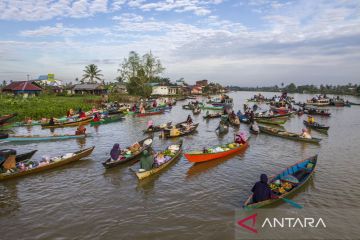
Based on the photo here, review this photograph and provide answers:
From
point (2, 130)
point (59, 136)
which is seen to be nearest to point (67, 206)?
point (59, 136)

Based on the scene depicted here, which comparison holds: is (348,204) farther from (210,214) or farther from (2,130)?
(2,130)

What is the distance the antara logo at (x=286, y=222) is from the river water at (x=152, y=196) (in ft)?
2.06

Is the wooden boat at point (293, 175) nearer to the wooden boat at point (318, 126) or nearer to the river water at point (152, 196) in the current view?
the river water at point (152, 196)

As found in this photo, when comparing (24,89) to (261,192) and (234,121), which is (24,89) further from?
(261,192)

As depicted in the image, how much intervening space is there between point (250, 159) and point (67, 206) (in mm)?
12149

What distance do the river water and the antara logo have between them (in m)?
0.63

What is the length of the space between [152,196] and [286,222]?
5.95 meters

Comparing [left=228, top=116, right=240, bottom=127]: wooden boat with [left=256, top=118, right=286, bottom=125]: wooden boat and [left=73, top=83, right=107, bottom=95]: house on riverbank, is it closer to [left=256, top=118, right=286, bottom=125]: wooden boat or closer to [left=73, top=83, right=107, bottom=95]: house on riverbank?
[left=256, top=118, right=286, bottom=125]: wooden boat

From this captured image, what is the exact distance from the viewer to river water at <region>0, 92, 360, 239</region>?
405 inches

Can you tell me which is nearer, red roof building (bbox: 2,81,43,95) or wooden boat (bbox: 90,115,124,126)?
wooden boat (bbox: 90,115,124,126)

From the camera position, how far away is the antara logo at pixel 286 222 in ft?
34.8

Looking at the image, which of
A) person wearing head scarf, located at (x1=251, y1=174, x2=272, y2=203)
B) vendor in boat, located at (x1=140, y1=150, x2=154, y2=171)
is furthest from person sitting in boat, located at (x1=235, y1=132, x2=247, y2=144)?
person wearing head scarf, located at (x1=251, y1=174, x2=272, y2=203)

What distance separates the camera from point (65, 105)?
42438mm

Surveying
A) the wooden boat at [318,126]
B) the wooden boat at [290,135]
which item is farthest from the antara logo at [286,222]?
the wooden boat at [318,126]
